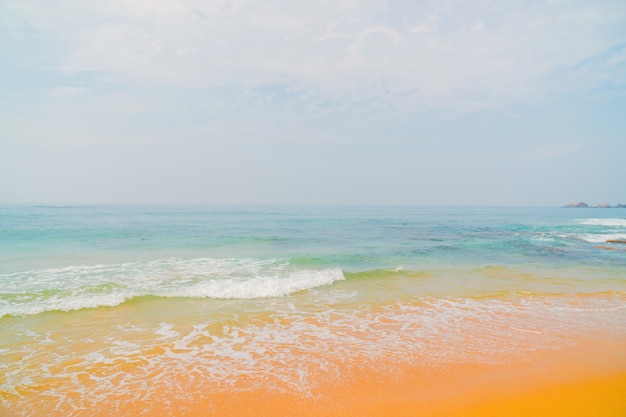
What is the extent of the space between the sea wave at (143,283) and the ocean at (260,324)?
0.07 m

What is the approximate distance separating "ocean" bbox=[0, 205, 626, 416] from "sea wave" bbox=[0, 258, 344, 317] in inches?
2.7

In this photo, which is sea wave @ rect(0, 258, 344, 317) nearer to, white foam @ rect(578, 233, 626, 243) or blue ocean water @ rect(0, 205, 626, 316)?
blue ocean water @ rect(0, 205, 626, 316)

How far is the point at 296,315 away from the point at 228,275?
562cm

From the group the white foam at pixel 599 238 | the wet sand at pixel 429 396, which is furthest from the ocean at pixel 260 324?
the white foam at pixel 599 238

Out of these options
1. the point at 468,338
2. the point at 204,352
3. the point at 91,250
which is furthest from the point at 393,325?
the point at 91,250

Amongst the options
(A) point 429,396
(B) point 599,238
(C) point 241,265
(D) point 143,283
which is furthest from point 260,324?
(B) point 599,238

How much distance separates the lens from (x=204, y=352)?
681cm

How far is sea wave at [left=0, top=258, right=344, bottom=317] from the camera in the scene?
10.1 m

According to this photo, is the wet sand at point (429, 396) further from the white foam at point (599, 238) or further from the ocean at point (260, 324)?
the white foam at point (599, 238)

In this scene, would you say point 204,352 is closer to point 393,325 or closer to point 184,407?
point 184,407

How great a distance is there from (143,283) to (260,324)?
596 cm

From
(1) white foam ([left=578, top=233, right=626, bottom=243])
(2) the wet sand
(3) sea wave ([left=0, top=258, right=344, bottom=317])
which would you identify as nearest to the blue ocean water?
(3) sea wave ([left=0, top=258, right=344, bottom=317])

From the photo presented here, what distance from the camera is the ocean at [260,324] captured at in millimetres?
5496

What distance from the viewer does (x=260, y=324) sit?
8.51 metres
